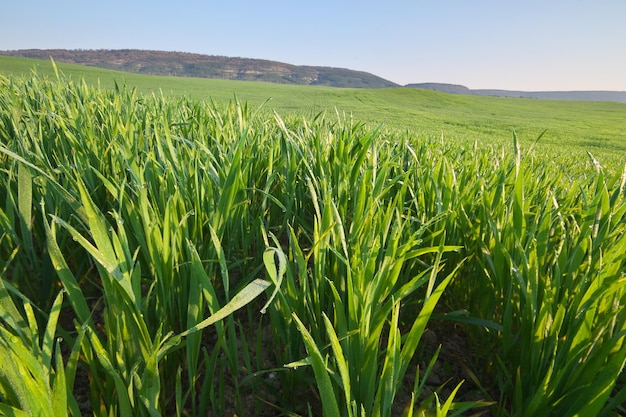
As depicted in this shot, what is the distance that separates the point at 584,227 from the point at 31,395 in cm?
101

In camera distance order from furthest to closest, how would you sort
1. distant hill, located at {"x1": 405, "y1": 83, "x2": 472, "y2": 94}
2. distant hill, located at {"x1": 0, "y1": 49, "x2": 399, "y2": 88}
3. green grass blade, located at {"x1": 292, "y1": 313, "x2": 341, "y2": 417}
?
distant hill, located at {"x1": 405, "y1": 83, "x2": 472, "y2": 94}, distant hill, located at {"x1": 0, "y1": 49, "x2": 399, "y2": 88}, green grass blade, located at {"x1": 292, "y1": 313, "x2": 341, "y2": 417}

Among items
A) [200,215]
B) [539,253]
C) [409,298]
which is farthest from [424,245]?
[200,215]

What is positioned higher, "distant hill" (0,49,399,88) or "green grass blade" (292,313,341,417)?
"distant hill" (0,49,399,88)

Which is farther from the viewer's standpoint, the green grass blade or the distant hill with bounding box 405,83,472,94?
the distant hill with bounding box 405,83,472,94

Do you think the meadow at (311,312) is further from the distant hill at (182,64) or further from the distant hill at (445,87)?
the distant hill at (445,87)

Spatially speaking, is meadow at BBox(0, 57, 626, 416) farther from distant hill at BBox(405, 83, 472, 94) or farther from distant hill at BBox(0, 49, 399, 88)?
distant hill at BBox(405, 83, 472, 94)

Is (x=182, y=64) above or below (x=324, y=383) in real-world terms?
above

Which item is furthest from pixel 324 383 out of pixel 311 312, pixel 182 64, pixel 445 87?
pixel 445 87

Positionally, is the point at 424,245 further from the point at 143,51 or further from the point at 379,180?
the point at 143,51

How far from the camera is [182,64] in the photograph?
277 ft

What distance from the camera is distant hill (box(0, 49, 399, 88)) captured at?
7569 cm

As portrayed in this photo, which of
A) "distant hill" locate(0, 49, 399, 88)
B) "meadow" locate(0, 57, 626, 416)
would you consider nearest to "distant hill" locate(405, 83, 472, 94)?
"distant hill" locate(0, 49, 399, 88)

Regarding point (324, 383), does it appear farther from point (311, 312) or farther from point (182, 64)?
point (182, 64)

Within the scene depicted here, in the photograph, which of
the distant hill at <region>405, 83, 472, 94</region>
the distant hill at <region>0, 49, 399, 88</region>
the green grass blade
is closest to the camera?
the green grass blade
